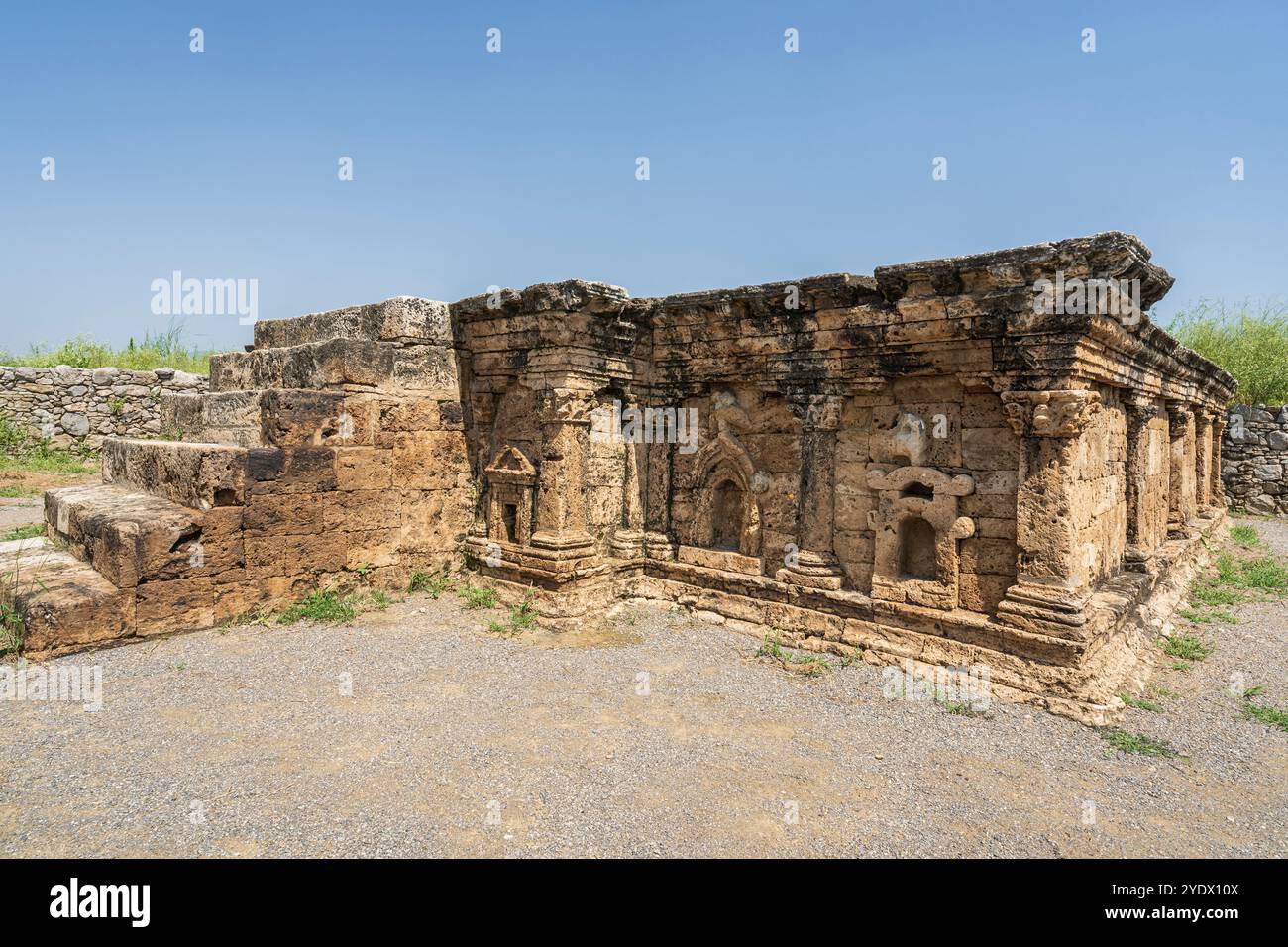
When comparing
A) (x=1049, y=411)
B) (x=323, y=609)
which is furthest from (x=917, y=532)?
(x=323, y=609)

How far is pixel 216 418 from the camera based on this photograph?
8.29 meters

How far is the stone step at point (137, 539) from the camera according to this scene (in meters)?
6.01

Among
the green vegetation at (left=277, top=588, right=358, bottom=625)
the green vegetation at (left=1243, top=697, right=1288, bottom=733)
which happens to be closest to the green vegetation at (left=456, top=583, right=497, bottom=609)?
the green vegetation at (left=277, top=588, right=358, bottom=625)

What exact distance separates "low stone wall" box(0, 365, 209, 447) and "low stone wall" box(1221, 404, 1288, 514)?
78.1 feet

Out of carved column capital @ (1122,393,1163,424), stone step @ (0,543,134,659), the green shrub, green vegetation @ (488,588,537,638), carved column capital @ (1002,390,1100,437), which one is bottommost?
green vegetation @ (488,588,537,638)

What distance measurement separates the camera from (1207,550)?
11.5m

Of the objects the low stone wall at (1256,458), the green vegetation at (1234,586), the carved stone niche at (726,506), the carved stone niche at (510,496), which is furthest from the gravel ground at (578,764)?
the low stone wall at (1256,458)

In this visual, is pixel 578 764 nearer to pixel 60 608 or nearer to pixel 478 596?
pixel 478 596

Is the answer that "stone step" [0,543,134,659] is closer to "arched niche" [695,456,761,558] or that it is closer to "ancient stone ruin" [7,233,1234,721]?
"ancient stone ruin" [7,233,1234,721]

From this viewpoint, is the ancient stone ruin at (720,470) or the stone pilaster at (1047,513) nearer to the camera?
the stone pilaster at (1047,513)

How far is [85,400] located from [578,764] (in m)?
16.1

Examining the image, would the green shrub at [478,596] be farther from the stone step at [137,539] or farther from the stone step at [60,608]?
the stone step at [60,608]

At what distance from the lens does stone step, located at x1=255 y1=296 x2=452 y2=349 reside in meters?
8.00

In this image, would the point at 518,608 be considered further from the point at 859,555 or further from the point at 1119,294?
the point at 1119,294
